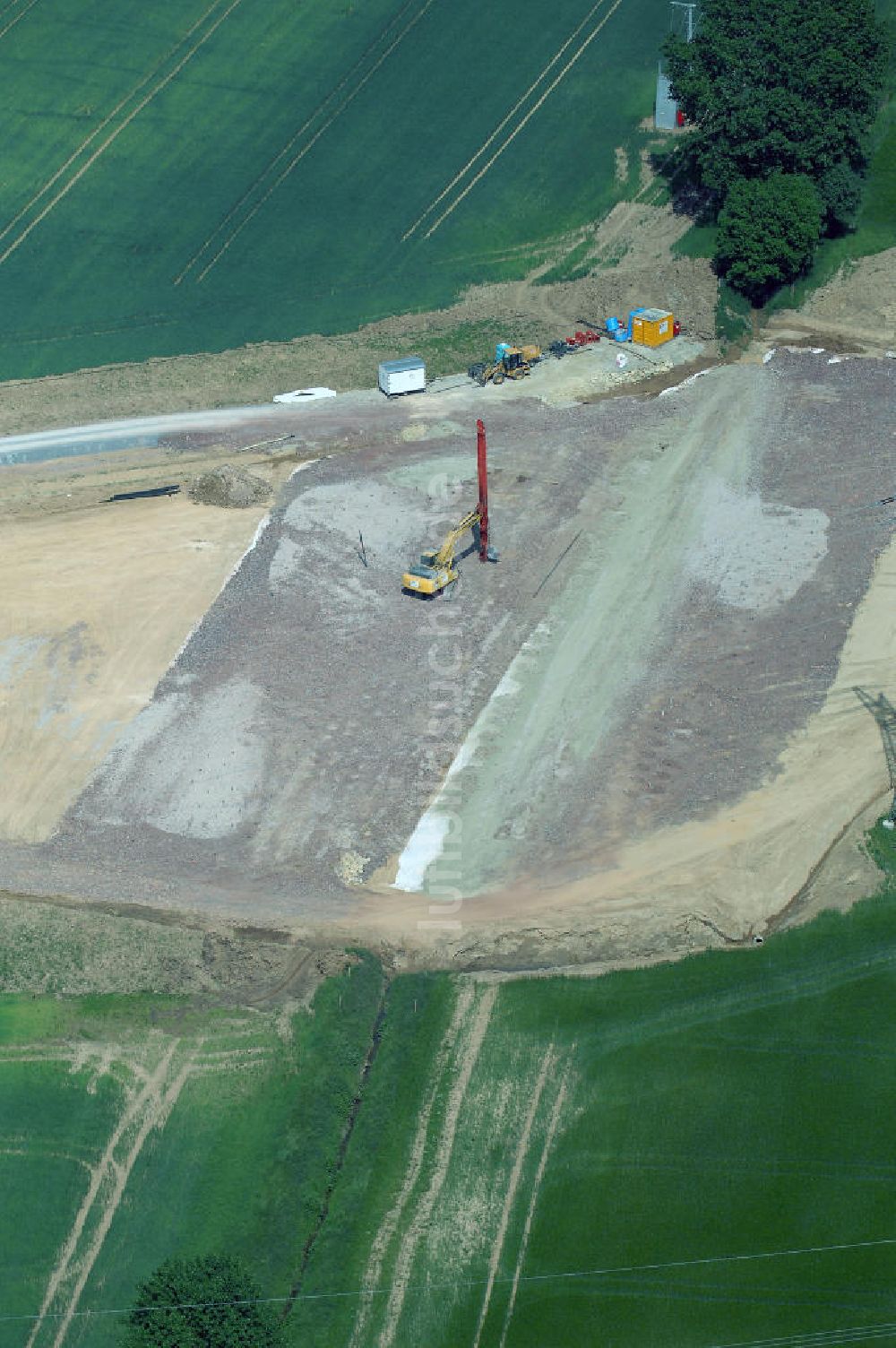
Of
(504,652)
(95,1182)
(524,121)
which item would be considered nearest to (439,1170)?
(95,1182)

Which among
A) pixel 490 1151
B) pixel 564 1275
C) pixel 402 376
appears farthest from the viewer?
pixel 402 376

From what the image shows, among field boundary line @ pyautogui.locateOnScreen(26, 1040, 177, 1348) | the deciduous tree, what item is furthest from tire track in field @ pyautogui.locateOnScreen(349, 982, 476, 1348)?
field boundary line @ pyautogui.locateOnScreen(26, 1040, 177, 1348)

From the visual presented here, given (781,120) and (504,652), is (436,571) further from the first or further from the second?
(781,120)

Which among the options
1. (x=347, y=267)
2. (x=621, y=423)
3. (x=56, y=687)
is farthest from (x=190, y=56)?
(x=56, y=687)

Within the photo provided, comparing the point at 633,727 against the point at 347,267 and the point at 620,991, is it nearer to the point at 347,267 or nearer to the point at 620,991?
the point at 620,991

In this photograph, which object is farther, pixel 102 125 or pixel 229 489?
pixel 102 125

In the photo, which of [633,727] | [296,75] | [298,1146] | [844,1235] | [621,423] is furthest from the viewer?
[296,75]

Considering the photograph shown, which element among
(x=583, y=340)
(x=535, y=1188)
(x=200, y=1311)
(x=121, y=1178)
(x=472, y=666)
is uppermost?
(x=583, y=340)
